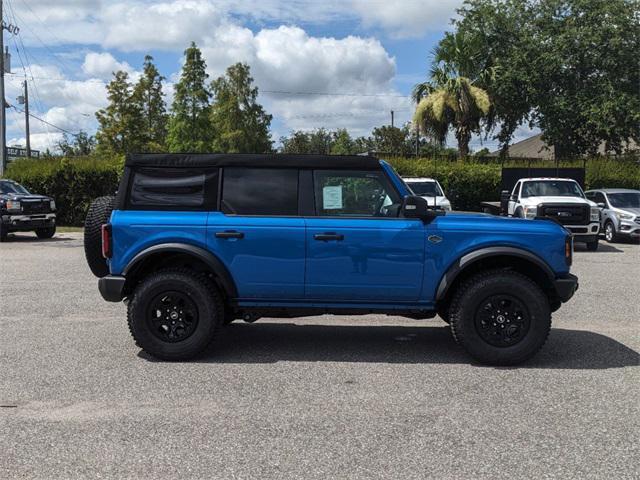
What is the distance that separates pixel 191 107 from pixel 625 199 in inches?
1533

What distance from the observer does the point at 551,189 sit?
17.0 meters

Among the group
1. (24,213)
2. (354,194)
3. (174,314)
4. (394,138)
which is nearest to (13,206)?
(24,213)

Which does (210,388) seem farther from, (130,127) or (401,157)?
(130,127)

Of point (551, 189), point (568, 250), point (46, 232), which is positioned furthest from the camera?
point (46, 232)

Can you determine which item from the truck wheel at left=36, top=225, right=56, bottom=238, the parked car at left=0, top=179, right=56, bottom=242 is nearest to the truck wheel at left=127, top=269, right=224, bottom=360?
the parked car at left=0, top=179, right=56, bottom=242

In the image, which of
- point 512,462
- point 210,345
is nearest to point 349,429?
point 512,462

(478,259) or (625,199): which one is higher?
(625,199)

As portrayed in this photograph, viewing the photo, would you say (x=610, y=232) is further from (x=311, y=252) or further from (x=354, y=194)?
(x=311, y=252)

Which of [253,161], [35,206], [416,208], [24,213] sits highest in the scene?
[253,161]

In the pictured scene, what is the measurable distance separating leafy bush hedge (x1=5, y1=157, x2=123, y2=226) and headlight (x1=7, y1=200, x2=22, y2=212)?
5793mm

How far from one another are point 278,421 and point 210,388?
0.90m

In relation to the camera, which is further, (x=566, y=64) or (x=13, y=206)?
(x=566, y=64)

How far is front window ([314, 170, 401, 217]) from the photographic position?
5.68m

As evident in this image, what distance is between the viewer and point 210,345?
5961 millimetres
